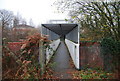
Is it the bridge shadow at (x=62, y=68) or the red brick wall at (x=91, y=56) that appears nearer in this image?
the bridge shadow at (x=62, y=68)

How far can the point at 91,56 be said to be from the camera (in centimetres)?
593

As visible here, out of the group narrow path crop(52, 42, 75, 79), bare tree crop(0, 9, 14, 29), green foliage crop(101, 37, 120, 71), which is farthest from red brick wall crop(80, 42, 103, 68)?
bare tree crop(0, 9, 14, 29)

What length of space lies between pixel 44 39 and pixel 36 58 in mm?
927

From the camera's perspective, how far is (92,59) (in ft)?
19.4

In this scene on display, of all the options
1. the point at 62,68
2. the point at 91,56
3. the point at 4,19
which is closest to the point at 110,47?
the point at 91,56

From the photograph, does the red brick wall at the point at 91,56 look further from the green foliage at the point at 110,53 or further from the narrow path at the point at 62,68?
the narrow path at the point at 62,68

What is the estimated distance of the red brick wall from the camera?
571 centimetres

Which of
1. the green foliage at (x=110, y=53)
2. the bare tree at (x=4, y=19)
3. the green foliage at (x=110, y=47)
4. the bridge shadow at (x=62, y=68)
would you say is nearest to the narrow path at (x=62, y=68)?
the bridge shadow at (x=62, y=68)

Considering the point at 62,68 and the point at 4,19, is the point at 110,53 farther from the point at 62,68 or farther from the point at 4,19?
the point at 4,19

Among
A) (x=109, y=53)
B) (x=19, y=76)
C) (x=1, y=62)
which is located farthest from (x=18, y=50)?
(x=109, y=53)

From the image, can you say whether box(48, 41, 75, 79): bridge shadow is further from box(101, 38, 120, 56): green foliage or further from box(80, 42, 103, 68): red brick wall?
box(101, 38, 120, 56): green foliage

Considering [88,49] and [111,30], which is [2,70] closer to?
[88,49]

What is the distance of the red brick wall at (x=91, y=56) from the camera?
18.7 feet

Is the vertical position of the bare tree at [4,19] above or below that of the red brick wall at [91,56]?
above
